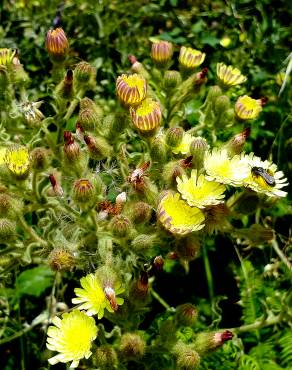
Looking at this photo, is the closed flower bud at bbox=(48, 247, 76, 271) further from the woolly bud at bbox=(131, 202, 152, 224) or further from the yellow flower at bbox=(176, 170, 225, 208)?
the yellow flower at bbox=(176, 170, 225, 208)

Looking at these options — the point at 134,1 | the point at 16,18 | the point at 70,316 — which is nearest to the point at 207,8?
the point at 134,1

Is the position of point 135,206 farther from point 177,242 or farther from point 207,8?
point 207,8

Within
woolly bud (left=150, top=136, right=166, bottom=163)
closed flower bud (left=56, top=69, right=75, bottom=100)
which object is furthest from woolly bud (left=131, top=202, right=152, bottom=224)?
closed flower bud (left=56, top=69, right=75, bottom=100)

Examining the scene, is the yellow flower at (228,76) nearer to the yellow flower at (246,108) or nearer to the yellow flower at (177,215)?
the yellow flower at (246,108)

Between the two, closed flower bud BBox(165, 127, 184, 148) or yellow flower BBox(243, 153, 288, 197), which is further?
closed flower bud BBox(165, 127, 184, 148)

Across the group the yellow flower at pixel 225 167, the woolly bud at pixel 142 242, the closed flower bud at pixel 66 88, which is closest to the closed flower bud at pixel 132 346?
the woolly bud at pixel 142 242

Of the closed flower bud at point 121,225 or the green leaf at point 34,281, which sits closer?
the closed flower bud at point 121,225

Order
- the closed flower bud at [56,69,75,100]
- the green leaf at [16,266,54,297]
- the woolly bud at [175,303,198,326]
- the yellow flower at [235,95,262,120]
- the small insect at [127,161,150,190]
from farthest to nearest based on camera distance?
the green leaf at [16,266,54,297] < the yellow flower at [235,95,262,120] < the closed flower bud at [56,69,75,100] < the woolly bud at [175,303,198,326] < the small insect at [127,161,150,190]

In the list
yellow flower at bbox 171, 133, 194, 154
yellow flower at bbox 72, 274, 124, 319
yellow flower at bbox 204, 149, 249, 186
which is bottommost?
yellow flower at bbox 72, 274, 124, 319
